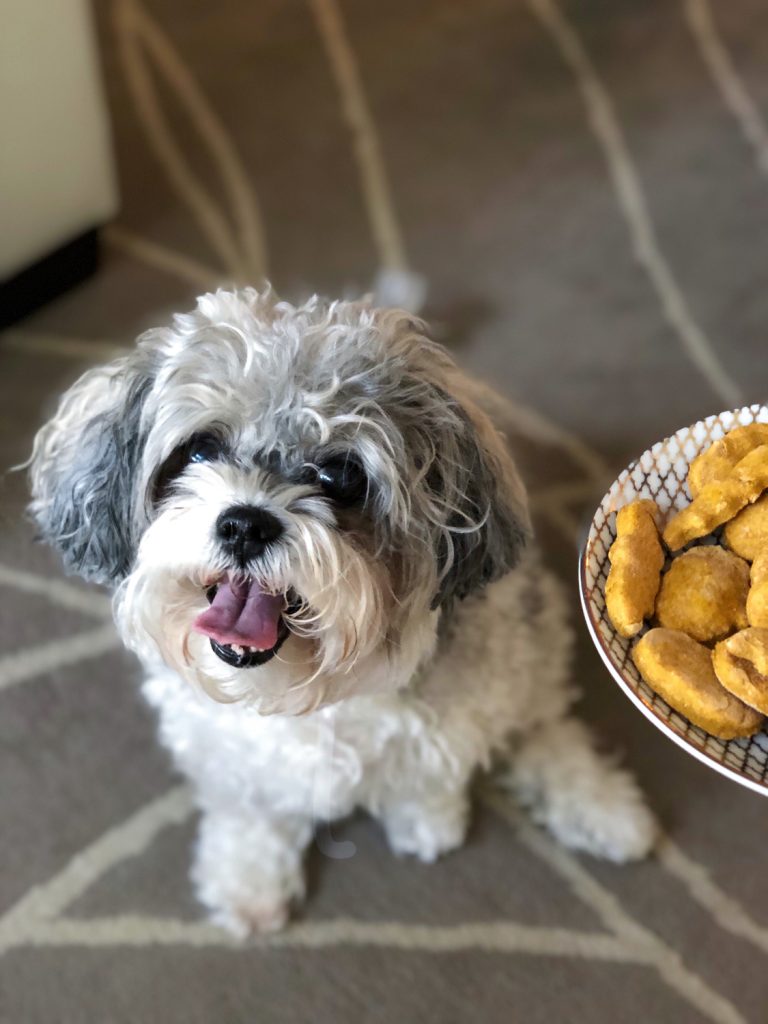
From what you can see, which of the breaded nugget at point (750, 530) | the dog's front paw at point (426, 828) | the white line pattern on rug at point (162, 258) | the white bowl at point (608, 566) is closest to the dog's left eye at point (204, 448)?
the white bowl at point (608, 566)

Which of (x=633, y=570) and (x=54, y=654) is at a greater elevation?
(x=633, y=570)

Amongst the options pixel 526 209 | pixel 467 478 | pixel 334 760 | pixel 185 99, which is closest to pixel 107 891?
pixel 334 760

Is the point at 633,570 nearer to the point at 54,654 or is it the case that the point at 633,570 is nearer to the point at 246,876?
the point at 246,876

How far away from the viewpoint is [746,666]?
2.99 ft

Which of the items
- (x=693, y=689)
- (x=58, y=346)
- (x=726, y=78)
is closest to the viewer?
(x=693, y=689)

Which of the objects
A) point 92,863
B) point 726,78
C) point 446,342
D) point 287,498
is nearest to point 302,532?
point 287,498

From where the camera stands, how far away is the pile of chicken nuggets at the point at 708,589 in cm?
89

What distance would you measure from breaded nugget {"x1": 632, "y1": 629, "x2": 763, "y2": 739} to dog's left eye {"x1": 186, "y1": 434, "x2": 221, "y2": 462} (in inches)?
16.6

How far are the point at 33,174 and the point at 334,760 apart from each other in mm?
1178

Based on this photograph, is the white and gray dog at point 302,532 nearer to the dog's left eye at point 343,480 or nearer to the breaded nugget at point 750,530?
the dog's left eye at point 343,480

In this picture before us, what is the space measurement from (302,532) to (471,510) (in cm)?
20

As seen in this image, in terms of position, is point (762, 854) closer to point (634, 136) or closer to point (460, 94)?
point (634, 136)

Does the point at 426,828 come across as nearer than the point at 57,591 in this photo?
Yes

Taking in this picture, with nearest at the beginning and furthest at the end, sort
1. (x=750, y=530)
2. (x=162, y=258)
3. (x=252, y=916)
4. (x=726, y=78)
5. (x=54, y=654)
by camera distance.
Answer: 1. (x=750, y=530)
2. (x=252, y=916)
3. (x=54, y=654)
4. (x=162, y=258)
5. (x=726, y=78)
